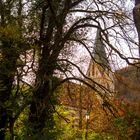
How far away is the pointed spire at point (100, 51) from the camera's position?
60.3ft

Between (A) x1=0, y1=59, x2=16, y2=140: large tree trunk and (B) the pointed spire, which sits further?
(B) the pointed spire

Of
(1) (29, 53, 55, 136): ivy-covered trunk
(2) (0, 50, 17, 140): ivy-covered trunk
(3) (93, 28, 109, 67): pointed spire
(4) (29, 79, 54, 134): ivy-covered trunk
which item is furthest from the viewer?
(3) (93, 28, 109, 67): pointed spire

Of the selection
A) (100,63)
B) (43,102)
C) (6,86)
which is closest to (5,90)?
(6,86)

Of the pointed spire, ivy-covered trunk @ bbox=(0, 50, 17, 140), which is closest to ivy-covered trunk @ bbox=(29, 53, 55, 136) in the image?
ivy-covered trunk @ bbox=(0, 50, 17, 140)

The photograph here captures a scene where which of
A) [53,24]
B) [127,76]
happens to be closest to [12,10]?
[53,24]

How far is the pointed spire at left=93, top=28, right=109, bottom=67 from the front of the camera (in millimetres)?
18375

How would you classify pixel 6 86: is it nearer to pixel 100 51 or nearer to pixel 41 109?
pixel 41 109

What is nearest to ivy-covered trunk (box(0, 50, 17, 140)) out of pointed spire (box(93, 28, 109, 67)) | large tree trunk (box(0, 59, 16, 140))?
large tree trunk (box(0, 59, 16, 140))

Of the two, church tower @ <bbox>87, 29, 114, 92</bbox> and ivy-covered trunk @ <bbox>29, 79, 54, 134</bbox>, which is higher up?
church tower @ <bbox>87, 29, 114, 92</bbox>

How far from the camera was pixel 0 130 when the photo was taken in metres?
17.7

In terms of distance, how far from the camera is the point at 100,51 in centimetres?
1902

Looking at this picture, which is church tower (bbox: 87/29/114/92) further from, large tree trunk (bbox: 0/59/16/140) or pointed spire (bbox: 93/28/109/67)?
large tree trunk (bbox: 0/59/16/140)

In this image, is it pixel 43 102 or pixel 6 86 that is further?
pixel 6 86

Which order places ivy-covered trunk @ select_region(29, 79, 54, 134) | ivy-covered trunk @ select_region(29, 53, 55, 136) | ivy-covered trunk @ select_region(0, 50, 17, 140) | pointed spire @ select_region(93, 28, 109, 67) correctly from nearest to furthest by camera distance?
ivy-covered trunk @ select_region(0, 50, 17, 140) → ivy-covered trunk @ select_region(29, 53, 55, 136) → ivy-covered trunk @ select_region(29, 79, 54, 134) → pointed spire @ select_region(93, 28, 109, 67)
